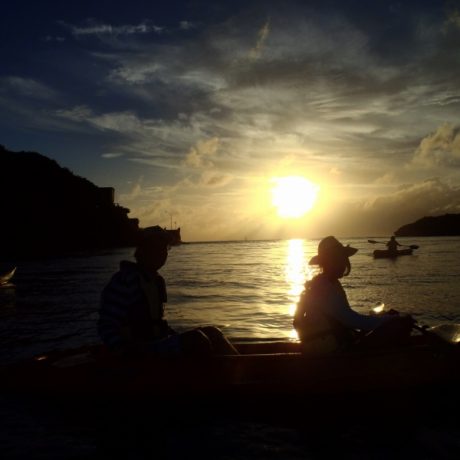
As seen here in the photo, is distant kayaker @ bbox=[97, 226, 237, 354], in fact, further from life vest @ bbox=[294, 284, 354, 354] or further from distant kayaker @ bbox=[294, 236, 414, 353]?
distant kayaker @ bbox=[294, 236, 414, 353]

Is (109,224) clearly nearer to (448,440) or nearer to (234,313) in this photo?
(234,313)

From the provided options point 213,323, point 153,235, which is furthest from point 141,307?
point 213,323

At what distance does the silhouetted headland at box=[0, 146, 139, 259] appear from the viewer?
256 ft

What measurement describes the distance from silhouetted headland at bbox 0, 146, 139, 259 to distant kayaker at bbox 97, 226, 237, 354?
70.0 meters

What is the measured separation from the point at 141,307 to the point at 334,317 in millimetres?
2717

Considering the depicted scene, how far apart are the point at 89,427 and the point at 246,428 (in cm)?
234

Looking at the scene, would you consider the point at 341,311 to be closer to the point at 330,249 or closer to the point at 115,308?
the point at 330,249

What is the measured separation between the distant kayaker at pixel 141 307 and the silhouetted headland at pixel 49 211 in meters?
70.0

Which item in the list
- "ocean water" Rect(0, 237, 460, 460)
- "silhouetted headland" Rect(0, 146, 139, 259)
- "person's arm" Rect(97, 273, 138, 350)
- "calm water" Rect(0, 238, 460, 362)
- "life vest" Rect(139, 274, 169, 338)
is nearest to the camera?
"ocean water" Rect(0, 237, 460, 460)

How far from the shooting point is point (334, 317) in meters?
5.92

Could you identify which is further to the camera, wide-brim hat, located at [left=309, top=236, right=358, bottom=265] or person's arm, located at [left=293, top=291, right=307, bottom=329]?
person's arm, located at [left=293, top=291, right=307, bottom=329]

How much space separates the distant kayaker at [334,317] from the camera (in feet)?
19.1

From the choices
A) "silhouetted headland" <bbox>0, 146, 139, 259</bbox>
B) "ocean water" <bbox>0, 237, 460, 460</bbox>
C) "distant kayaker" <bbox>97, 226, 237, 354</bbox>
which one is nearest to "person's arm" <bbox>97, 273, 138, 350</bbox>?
"distant kayaker" <bbox>97, 226, 237, 354</bbox>

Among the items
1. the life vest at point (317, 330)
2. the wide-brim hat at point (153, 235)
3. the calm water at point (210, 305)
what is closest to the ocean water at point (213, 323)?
the calm water at point (210, 305)
